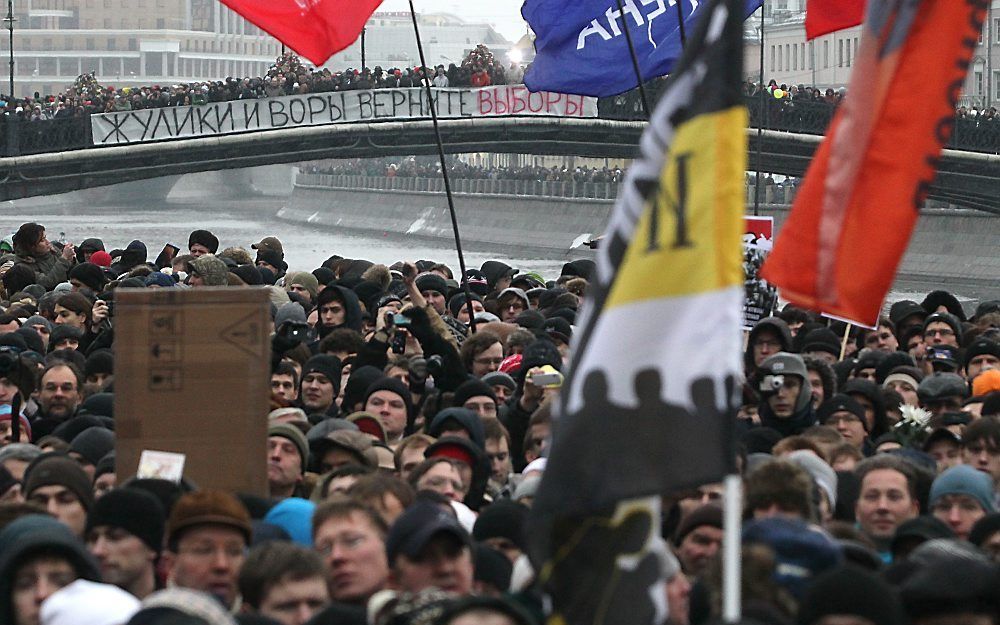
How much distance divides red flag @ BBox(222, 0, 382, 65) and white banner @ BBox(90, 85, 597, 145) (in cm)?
2411

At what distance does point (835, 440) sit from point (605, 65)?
26.5 feet

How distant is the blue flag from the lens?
17.2 metres

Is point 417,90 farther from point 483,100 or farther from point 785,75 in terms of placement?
point 785,75

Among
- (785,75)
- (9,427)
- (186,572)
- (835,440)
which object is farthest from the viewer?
(785,75)

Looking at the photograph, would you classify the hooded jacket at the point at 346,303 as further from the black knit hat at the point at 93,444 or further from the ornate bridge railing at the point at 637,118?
the ornate bridge railing at the point at 637,118

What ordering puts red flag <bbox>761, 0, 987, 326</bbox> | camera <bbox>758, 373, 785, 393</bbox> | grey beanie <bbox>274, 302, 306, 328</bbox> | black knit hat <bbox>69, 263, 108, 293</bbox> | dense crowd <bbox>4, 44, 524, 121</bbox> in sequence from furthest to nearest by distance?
dense crowd <bbox>4, 44, 524, 121</bbox>, black knit hat <bbox>69, 263, 108, 293</bbox>, grey beanie <bbox>274, 302, 306, 328</bbox>, camera <bbox>758, 373, 785, 393</bbox>, red flag <bbox>761, 0, 987, 326</bbox>

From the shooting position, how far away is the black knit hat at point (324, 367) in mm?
11539

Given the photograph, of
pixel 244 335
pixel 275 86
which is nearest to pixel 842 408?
pixel 244 335

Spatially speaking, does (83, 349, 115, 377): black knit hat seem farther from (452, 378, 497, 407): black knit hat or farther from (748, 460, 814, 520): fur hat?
(748, 460, 814, 520): fur hat

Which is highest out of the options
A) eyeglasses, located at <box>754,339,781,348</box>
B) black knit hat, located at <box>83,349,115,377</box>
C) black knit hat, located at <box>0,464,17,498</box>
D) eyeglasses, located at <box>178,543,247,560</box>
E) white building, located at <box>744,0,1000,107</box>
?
white building, located at <box>744,0,1000,107</box>

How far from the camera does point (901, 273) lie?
53125 mm

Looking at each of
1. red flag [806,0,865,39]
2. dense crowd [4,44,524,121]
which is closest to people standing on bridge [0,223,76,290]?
red flag [806,0,865,39]

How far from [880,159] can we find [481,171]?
75294mm

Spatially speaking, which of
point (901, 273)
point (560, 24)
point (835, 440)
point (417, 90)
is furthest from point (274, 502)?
point (901, 273)
